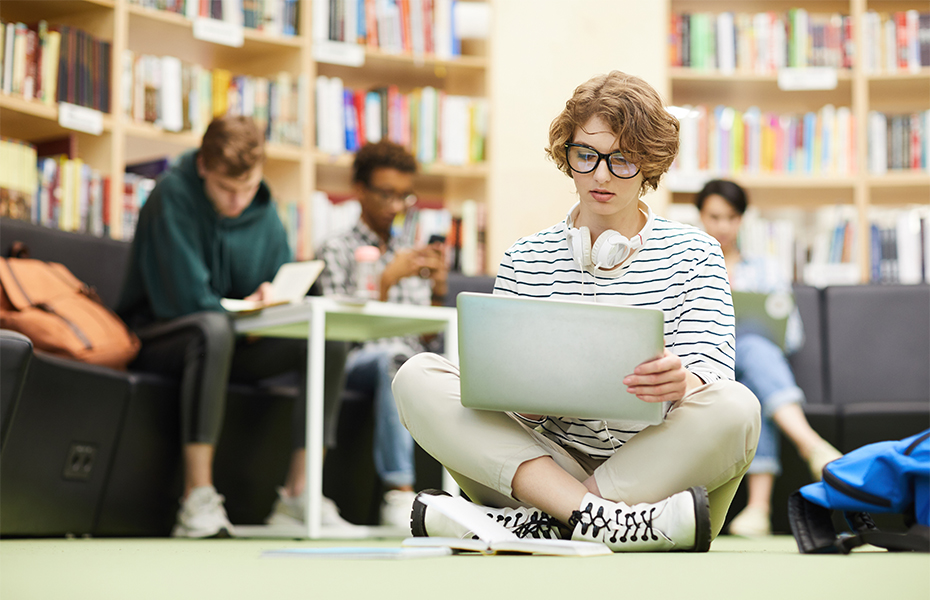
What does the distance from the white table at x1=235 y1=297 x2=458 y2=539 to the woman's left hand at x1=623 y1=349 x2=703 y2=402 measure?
32.2 inches

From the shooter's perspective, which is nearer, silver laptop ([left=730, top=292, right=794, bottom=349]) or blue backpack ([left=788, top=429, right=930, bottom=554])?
blue backpack ([left=788, top=429, right=930, bottom=554])

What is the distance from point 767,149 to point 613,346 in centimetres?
279

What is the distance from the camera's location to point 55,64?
297 centimetres

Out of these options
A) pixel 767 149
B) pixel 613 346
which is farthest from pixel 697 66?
pixel 613 346

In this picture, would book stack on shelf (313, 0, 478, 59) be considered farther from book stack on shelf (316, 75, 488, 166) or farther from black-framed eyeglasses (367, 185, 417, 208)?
black-framed eyeglasses (367, 185, 417, 208)

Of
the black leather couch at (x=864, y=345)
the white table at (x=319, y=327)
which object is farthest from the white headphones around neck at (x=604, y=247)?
the black leather couch at (x=864, y=345)

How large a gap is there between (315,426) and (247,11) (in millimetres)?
1896

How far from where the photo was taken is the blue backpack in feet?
4.11

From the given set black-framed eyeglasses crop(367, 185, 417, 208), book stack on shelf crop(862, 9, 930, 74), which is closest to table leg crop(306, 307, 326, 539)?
black-framed eyeglasses crop(367, 185, 417, 208)

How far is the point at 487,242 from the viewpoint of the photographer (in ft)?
11.9

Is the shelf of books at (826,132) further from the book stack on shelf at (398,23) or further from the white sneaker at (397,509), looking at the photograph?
the white sneaker at (397,509)

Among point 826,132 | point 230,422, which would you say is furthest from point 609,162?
point 826,132

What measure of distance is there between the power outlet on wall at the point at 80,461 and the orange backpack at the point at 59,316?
0.19 metres

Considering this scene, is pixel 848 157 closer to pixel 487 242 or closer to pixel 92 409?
pixel 487 242
